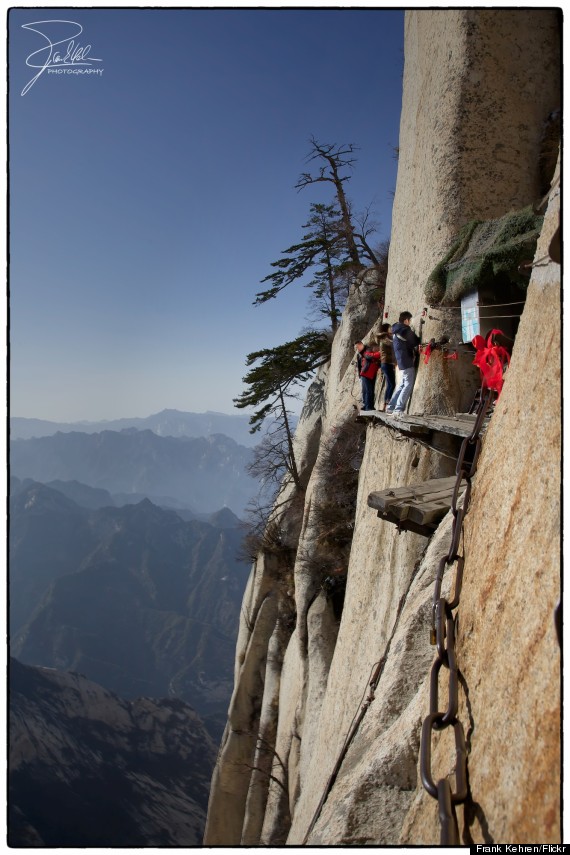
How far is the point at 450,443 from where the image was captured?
267 inches

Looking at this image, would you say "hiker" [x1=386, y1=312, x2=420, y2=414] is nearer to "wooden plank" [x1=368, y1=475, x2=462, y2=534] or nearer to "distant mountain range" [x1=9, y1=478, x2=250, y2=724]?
"wooden plank" [x1=368, y1=475, x2=462, y2=534]

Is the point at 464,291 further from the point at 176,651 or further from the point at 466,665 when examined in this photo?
the point at 176,651

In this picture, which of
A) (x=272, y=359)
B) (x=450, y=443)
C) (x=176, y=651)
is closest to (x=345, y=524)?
(x=450, y=443)

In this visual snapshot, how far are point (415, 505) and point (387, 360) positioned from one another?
4504 mm

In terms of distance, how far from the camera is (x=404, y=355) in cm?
784

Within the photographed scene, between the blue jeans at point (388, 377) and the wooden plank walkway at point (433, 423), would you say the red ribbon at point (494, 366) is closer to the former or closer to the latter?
the wooden plank walkway at point (433, 423)

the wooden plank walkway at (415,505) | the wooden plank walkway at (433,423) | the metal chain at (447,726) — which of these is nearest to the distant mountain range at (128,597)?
the wooden plank walkway at (433,423)

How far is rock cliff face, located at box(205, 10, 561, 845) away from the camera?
1.98m

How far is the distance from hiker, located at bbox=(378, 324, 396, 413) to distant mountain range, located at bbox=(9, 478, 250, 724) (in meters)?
90.9

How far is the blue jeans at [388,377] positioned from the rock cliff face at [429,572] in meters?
0.66

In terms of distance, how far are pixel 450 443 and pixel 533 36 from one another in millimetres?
6335

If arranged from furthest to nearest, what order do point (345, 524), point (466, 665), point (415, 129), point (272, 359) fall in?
point (272, 359) < point (345, 524) < point (415, 129) < point (466, 665)

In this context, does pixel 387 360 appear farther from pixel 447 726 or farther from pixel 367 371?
pixel 447 726

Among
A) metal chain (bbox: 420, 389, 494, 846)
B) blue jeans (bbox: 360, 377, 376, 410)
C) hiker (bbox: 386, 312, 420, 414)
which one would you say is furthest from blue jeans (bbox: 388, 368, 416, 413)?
metal chain (bbox: 420, 389, 494, 846)
